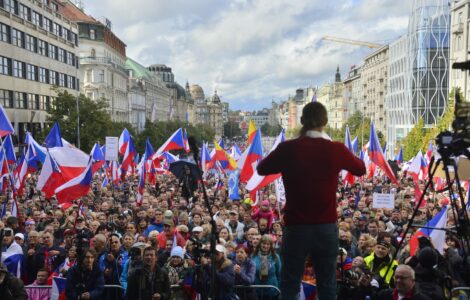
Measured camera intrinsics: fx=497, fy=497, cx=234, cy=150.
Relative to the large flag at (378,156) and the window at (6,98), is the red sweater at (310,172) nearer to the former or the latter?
the large flag at (378,156)

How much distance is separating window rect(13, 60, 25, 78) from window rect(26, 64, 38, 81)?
919mm

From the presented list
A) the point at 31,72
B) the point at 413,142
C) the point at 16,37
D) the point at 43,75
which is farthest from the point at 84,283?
the point at 413,142

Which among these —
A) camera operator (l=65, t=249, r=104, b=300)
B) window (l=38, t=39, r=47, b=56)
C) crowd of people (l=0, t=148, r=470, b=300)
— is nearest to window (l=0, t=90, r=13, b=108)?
window (l=38, t=39, r=47, b=56)

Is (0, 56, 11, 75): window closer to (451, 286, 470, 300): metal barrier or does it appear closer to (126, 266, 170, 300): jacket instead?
(126, 266, 170, 300): jacket

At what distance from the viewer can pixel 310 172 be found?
359 centimetres

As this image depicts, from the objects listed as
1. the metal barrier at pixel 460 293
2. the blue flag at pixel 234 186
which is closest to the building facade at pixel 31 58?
the blue flag at pixel 234 186

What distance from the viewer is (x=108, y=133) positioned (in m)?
40.8

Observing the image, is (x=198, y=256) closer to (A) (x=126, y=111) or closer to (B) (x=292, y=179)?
(B) (x=292, y=179)

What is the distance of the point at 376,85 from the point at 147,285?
9421 cm

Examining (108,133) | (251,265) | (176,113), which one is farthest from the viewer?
(176,113)

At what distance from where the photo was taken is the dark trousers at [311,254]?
3633 mm

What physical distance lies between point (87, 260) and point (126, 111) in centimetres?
8133

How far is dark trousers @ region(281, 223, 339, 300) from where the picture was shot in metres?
3.63

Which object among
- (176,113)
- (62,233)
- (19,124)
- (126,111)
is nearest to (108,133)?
(19,124)
